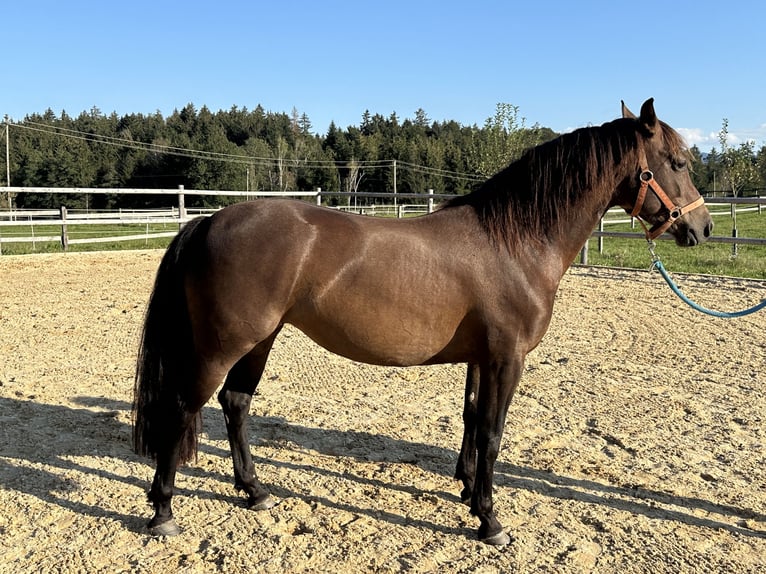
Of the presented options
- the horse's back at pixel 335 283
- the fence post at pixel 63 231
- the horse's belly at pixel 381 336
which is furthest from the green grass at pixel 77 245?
the horse's belly at pixel 381 336

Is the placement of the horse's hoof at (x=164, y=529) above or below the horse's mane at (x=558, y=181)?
below

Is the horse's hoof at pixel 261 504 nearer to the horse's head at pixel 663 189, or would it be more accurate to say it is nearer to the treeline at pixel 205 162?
the horse's head at pixel 663 189

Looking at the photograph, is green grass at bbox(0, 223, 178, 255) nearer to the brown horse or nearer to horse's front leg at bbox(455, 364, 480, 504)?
the brown horse

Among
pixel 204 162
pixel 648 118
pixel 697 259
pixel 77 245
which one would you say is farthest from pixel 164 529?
pixel 204 162

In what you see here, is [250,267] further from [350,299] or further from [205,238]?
[350,299]

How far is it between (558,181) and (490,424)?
1289 millimetres

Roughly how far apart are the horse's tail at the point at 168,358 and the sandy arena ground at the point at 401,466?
43cm

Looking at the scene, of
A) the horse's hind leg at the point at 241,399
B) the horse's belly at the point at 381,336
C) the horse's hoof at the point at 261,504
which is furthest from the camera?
the horse's hind leg at the point at 241,399

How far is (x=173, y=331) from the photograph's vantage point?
2848 mm

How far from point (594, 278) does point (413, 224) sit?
27.1 ft

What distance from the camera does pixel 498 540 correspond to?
270cm

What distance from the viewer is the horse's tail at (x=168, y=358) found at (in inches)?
110

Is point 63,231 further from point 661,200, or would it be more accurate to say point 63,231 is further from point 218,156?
point 218,156

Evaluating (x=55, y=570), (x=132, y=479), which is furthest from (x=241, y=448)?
(x=55, y=570)
